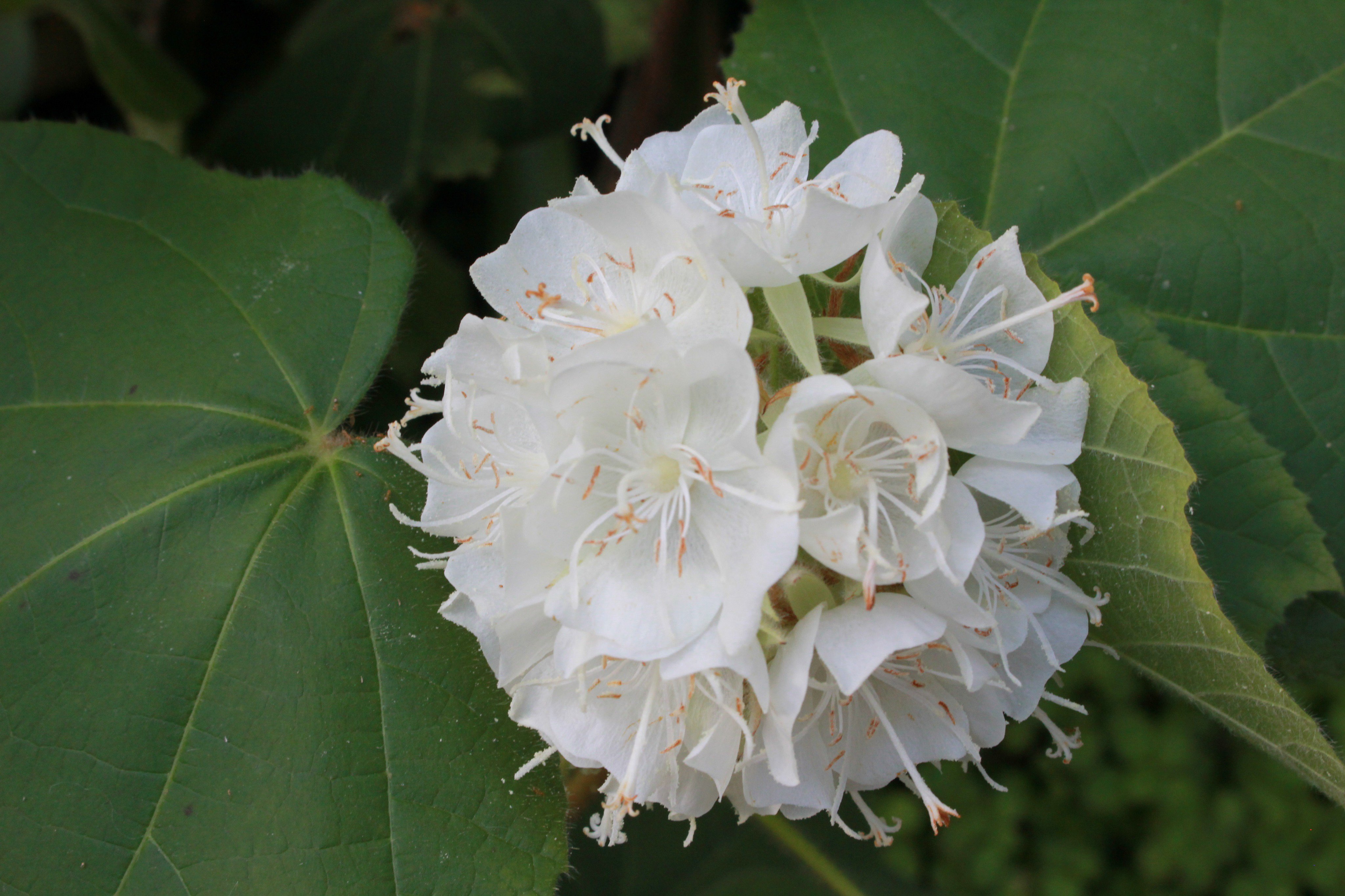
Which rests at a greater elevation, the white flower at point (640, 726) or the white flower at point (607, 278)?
the white flower at point (607, 278)

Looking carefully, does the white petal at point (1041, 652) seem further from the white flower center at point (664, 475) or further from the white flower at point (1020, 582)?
the white flower center at point (664, 475)

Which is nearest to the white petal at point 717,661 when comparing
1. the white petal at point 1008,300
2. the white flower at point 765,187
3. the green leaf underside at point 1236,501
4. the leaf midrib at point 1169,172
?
the white flower at point 765,187

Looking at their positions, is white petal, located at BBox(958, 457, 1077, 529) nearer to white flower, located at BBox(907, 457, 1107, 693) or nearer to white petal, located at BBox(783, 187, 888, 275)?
white flower, located at BBox(907, 457, 1107, 693)

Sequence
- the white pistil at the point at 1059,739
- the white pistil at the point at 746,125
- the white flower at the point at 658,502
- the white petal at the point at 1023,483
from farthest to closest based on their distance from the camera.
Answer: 1. the white pistil at the point at 1059,739
2. the white pistil at the point at 746,125
3. the white petal at the point at 1023,483
4. the white flower at the point at 658,502

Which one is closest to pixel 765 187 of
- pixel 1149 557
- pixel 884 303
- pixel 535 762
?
pixel 884 303

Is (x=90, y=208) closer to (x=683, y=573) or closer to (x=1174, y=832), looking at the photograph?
(x=683, y=573)

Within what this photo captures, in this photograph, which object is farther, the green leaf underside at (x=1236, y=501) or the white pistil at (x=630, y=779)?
the green leaf underside at (x=1236, y=501)

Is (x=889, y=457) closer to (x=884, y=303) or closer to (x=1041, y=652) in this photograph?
(x=884, y=303)
